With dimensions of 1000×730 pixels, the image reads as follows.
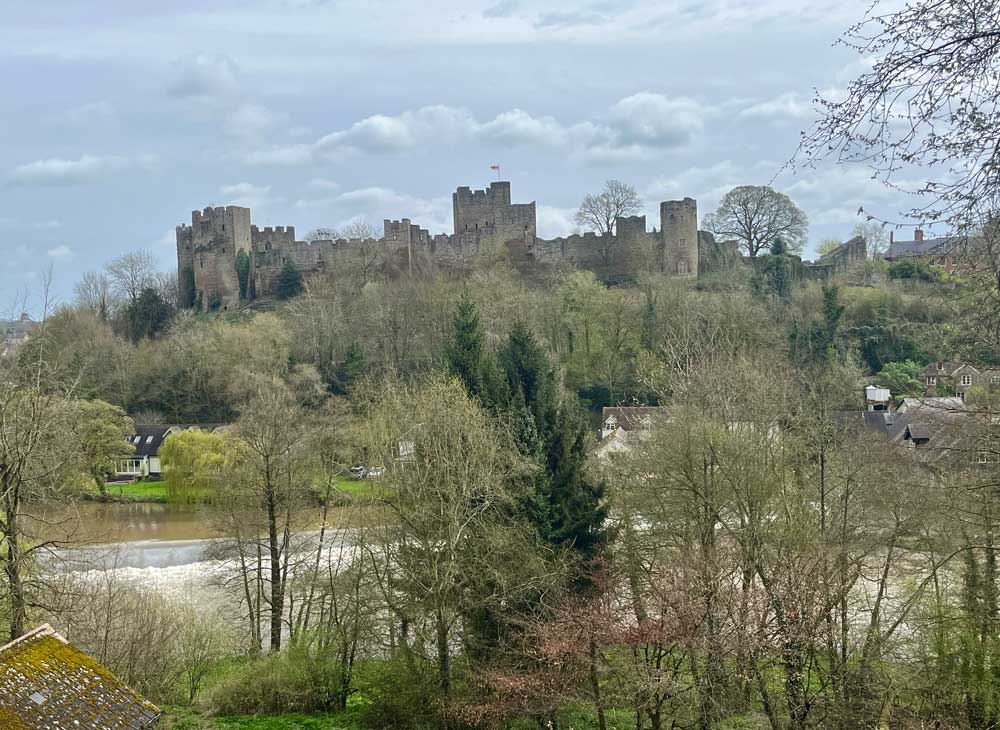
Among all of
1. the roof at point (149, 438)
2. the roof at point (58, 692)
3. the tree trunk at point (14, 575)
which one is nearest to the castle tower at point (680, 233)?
the roof at point (149, 438)

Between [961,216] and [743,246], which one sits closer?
[961,216]

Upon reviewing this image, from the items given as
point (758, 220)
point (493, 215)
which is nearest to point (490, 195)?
point (493, 215)

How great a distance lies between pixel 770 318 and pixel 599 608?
3282cm

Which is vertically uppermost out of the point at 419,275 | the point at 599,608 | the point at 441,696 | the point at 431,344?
the point at 419,275

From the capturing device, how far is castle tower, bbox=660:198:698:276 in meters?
59.4

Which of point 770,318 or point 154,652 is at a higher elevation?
point 770,318

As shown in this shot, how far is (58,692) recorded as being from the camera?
9.58 metres

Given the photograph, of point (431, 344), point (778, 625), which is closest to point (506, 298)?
point (431, 344)

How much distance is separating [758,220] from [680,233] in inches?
211

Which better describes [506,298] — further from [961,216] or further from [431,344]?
[961,216]

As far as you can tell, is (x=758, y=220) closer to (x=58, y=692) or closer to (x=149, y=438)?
(x=149, y=438)

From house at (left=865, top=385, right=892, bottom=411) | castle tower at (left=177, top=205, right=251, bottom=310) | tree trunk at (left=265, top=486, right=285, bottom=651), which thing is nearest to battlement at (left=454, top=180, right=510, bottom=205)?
castle tower at (left=177, top=205, right=251, bottom=310)

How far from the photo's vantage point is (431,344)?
145ft

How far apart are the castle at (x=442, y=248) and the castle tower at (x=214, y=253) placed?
65mm
